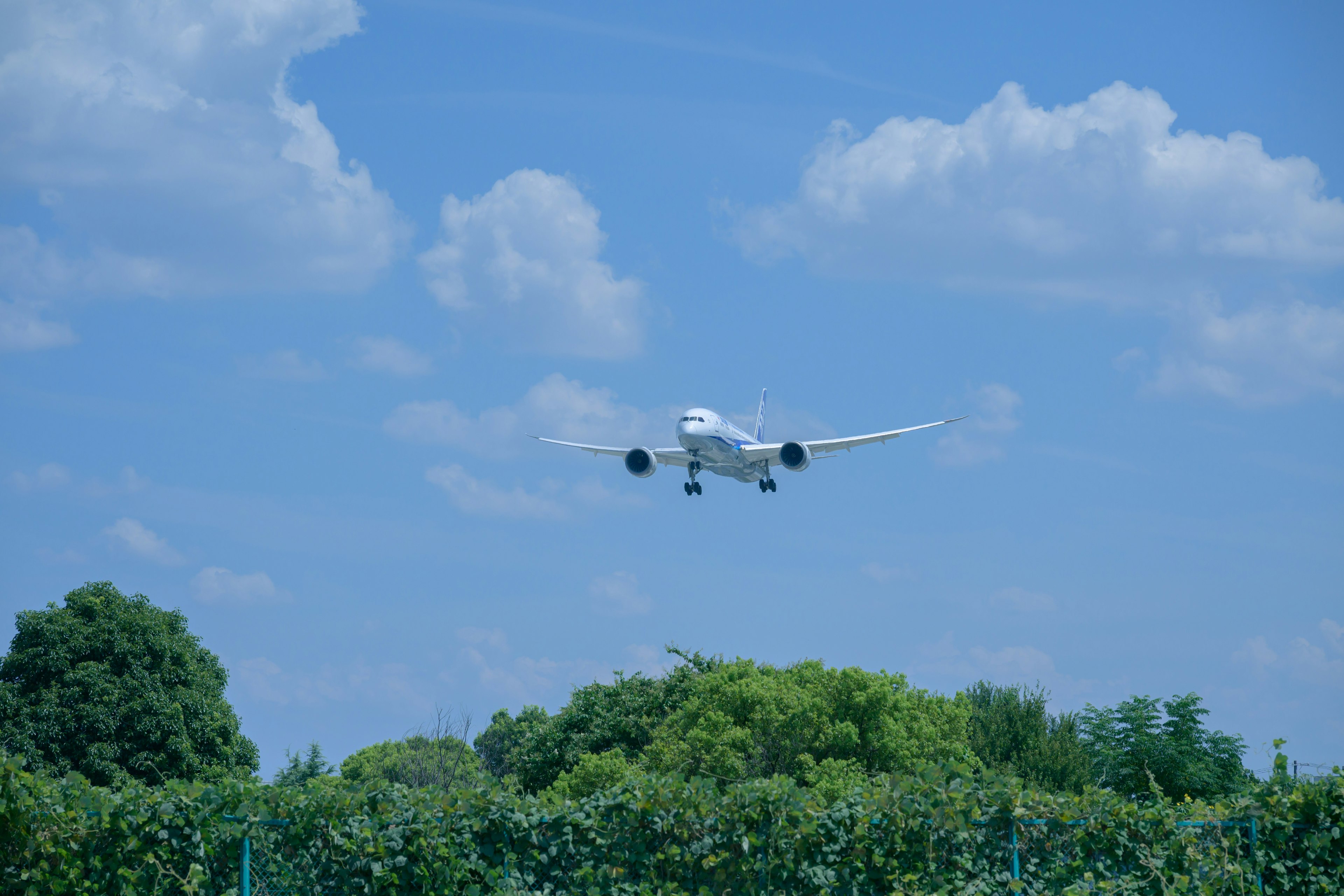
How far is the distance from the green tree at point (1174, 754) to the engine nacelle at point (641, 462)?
2196 cm

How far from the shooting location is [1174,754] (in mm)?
44281

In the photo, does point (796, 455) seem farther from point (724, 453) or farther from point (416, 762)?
point (416, 762)

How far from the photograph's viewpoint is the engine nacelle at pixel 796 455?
39375 mm

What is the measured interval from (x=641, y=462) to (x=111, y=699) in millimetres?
18752

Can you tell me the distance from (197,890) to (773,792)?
4843mm

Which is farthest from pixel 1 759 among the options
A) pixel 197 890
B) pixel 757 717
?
pixel 757 717

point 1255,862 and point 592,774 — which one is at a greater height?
point 592,774

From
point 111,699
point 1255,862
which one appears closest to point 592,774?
point 111,699

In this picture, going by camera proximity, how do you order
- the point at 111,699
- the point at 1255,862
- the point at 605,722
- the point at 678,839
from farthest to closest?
the point at 605,722, the point at 111,699, the point at 1255,862, the point at 678,839

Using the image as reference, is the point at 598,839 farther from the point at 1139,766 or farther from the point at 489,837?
the point at 1139,766

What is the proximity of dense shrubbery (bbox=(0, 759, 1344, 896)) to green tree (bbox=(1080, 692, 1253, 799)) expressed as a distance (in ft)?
Answer: 122

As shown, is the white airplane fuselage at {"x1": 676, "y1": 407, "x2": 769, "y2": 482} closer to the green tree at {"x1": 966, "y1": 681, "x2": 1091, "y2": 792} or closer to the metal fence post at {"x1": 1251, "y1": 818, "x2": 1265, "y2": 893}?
the green tree at {"x1": 966, "y1": 681, "x2": 1091, "y2": 792}

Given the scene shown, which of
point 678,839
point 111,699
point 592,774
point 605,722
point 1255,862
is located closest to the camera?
point 678,839

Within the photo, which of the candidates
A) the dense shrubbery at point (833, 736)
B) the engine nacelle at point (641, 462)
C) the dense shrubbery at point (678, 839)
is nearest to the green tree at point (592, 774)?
the dense shrubbery at point (833, 736)
